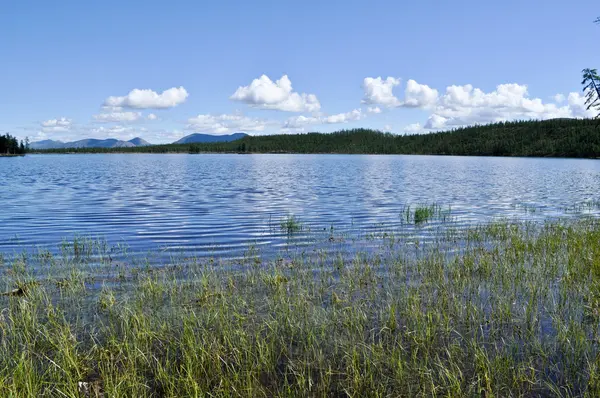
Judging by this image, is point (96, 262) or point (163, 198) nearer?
point (96, 262)

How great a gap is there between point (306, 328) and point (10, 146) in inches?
6845

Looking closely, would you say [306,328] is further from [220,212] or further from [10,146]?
[10,146]

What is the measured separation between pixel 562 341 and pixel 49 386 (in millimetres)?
7462

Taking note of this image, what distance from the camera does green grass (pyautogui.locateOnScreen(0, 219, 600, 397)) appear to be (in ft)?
19.1

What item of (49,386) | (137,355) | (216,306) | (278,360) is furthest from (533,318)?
(49,386)

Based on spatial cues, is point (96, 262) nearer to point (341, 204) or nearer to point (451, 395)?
point (451, 395)

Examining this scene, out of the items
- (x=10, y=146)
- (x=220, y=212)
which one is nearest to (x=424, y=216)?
(x=220, y=212)

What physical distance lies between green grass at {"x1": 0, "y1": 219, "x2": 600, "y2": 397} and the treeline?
15964 centimetres

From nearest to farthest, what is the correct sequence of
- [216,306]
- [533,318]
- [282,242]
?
[533,318], [216,306], [282,242]

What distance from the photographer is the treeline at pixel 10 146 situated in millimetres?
143125

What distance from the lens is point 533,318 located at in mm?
7957

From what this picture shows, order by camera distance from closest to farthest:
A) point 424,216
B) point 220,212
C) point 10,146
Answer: point 424,216
point 220,212
point 10,146

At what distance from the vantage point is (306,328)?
7.54 m

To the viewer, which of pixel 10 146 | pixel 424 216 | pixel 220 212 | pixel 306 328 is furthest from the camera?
pixel 10 146
